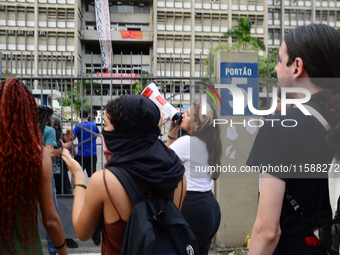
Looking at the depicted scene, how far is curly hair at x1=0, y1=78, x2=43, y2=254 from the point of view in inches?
61.6

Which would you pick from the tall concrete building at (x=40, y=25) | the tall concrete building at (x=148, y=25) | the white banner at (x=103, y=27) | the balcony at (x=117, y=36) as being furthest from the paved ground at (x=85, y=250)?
the balcony at (x=117, y=36)

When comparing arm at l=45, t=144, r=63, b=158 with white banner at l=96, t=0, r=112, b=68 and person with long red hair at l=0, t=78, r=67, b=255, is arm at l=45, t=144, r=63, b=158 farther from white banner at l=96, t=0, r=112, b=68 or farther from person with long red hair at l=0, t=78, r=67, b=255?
white banner at l=96, t=0, r=112, b=68

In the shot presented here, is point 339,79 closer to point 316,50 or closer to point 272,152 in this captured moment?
point 316,50

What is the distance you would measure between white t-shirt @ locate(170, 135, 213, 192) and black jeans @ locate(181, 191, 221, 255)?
0.30 feet

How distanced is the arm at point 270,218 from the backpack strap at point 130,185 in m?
0.63

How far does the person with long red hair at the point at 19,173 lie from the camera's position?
61.6 inches

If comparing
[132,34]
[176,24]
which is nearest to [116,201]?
[176,24]

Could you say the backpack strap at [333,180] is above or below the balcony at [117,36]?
below

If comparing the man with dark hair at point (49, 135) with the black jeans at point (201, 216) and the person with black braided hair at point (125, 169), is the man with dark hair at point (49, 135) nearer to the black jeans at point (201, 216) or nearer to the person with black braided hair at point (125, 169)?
the black jeans at point (201, 216)

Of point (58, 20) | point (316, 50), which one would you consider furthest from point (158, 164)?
point (58, 20)

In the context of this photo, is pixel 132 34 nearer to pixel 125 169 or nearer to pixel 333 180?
pixel 125 169

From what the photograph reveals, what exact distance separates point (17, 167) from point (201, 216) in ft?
6.17

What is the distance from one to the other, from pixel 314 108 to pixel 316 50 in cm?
25

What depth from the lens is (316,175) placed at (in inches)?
49.3
